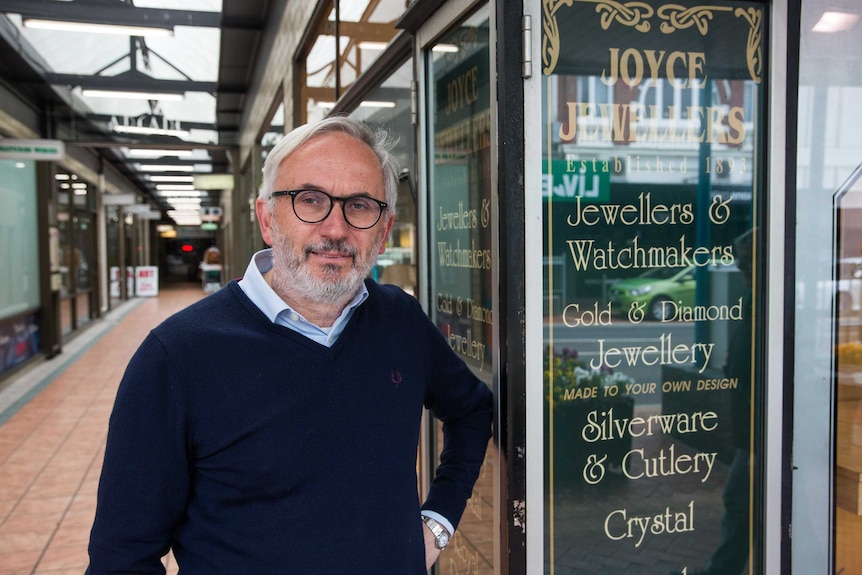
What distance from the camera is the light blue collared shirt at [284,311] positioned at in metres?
1.42

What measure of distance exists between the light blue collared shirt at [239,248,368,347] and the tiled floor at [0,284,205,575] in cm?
264

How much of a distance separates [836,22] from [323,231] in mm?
1492

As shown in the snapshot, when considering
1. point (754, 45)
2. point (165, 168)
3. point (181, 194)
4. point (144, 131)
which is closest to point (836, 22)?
point (754, 45)

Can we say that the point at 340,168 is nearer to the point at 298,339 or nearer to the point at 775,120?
the point at 298,339

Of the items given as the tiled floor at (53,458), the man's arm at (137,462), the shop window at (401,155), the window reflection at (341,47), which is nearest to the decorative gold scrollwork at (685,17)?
the shop window at (401,155)

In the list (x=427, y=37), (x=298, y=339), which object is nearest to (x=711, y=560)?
(x=298, y=339)

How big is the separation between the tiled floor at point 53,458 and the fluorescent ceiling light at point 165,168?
8.71m

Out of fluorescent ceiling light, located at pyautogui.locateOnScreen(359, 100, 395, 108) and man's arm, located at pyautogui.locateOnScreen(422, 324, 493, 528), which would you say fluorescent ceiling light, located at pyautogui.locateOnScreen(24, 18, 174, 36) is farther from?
man's arm, located at pyautogui.locateOnScreen(422, 324, 493, 528)

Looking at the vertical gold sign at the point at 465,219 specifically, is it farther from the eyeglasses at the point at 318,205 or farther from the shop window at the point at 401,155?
the eyeglasses at the point at 318,205

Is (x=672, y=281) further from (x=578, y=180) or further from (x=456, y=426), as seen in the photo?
(x=456, y=426)

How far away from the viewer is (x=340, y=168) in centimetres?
148

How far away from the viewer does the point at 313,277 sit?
1446mm

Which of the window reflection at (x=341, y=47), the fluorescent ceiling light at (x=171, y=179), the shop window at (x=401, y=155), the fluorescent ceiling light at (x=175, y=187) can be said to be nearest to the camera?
the shop window at (x=401, y=155)

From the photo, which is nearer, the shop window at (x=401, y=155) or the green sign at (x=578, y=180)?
the green sign at (x=578, y=180)
